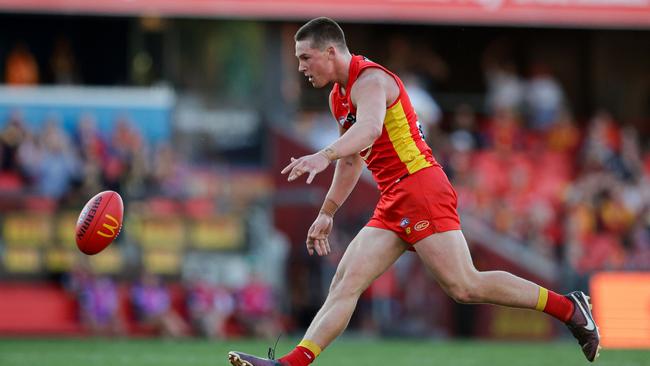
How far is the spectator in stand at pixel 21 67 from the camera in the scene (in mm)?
18594

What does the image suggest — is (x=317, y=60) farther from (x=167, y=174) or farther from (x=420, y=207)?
(x=167, y=174)

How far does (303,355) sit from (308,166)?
1236 mm

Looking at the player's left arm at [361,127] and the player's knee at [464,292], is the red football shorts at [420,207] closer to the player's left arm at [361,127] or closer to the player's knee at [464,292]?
the player's knee at [464,292]

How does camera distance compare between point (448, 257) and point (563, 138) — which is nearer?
point (448, 257)

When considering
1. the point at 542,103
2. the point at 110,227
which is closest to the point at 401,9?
the point at 542,103

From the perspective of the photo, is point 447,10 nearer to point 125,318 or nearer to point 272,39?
point 272,39

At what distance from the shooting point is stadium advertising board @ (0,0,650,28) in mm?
16594

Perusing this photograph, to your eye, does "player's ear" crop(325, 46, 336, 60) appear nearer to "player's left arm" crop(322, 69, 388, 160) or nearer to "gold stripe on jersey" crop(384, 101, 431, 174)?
"player's left arm" crop(322, 69, 388, 160)

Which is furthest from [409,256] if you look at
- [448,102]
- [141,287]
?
[448,102]

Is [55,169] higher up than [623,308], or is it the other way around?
[55,169]

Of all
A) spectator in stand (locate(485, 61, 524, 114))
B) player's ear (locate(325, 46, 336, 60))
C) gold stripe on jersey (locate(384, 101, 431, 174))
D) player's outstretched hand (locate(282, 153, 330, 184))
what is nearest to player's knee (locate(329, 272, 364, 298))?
gold stripe on jersey (locate(384, 101, 431, 174))

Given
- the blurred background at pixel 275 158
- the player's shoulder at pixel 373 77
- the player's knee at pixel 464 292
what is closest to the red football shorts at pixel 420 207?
the player's knee at pixel 464 292

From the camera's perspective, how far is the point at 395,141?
7.12 metres

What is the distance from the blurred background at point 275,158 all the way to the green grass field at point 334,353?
1160 mm
